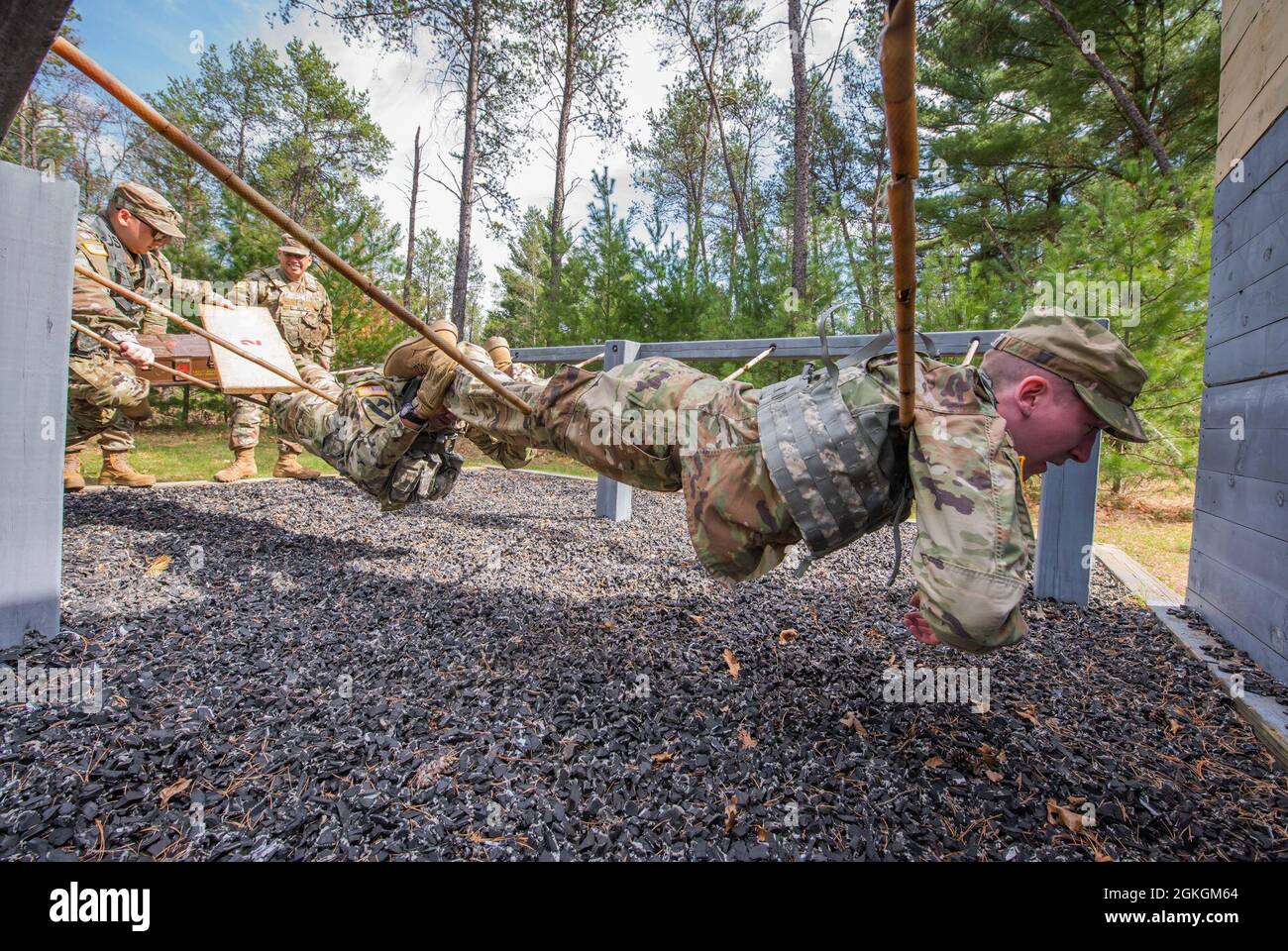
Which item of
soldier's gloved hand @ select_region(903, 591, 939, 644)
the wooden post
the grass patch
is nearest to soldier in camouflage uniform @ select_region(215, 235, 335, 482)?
the grass patch

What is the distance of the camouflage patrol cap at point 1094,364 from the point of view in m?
1.51

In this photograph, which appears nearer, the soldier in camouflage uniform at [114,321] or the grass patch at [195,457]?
the soldier in camouflage uniform at [114,321]

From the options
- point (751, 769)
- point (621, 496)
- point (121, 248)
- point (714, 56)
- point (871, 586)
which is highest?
point (714, 56)

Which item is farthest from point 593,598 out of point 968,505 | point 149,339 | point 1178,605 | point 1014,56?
point 1014,56

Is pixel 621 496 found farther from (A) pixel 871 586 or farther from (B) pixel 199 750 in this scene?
(B) pixel 199 750

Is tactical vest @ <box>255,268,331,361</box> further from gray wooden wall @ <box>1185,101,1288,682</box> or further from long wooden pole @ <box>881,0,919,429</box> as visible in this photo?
gray wooden wall @ <box>1185,101,1288,682</box>

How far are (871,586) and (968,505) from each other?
1.94 metres

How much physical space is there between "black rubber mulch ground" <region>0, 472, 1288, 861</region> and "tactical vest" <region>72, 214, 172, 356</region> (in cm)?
167

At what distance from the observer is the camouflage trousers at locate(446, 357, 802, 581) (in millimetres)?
1728

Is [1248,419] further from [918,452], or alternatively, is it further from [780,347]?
[780,347]

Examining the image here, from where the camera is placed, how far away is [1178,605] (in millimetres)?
2869

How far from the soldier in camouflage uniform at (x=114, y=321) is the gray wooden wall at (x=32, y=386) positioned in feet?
6.04

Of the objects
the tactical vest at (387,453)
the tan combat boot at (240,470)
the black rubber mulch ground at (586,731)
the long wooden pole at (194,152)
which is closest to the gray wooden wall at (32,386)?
the black rubber mulch ground at (586,731)

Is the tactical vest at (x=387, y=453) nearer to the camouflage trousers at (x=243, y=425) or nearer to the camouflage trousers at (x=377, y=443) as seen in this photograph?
the camouflage trousers at (x=377, y=443)
